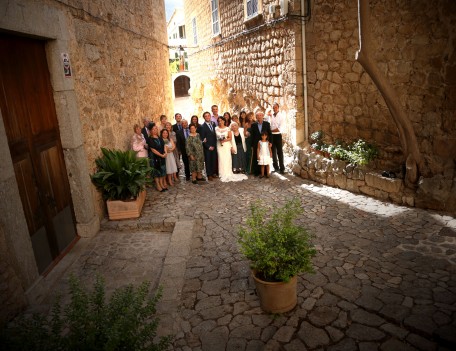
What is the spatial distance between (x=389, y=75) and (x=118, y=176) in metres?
5.41

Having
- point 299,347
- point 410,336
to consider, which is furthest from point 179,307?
point 410,336

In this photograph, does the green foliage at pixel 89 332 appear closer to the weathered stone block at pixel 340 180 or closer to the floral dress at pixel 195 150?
the weathered stone block at pixel 340 180

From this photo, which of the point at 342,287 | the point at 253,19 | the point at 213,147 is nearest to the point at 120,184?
the point at 213,147

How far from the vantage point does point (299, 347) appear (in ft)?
11.2

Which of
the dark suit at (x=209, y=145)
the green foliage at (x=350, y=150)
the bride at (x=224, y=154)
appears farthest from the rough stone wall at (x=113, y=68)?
the green foliage at (x=350, y=150)

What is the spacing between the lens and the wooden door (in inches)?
178

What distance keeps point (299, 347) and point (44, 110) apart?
4652 mm

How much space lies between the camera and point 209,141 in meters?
8.77

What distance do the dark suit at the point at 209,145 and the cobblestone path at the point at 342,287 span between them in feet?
7.60

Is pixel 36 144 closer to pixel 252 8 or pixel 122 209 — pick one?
pixel 122 209

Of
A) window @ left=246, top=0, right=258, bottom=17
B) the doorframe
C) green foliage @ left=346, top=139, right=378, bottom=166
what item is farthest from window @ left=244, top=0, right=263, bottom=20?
the doorframe

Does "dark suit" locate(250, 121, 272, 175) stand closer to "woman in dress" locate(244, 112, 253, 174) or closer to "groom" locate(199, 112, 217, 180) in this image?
"woman in dress" locate(244, 112, 253, 174)

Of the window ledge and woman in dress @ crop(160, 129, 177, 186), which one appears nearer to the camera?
woman in dress @ crop(160, 129, 177, 186)

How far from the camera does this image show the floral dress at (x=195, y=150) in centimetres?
856
